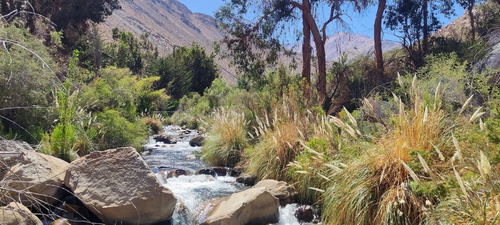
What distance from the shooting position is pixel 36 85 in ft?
26.0

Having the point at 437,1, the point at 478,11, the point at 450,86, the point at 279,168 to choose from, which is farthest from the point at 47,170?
the point at 478,11

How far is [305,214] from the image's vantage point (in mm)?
5680

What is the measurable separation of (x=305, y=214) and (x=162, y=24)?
400ft

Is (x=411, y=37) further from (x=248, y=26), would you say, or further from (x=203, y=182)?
(x=203, y=182)

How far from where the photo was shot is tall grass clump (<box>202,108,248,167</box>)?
30.6 feet

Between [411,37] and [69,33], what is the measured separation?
2091 centimetres

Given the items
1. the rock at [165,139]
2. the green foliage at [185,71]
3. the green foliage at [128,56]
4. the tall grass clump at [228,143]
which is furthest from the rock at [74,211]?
the green foliage at [128,56]

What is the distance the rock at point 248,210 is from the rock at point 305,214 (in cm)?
32

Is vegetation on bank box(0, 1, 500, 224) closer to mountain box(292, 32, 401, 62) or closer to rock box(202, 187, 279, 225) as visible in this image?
mountain box(292, 32, 401, 62)

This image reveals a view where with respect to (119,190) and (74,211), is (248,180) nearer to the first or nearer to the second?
(119,190)

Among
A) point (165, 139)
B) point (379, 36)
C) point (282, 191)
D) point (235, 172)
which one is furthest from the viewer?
point (379, 36)

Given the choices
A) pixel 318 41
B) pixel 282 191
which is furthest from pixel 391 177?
pixel 318 41

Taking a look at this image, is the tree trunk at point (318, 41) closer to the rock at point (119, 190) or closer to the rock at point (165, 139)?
Result: the rock at point (165, 139)

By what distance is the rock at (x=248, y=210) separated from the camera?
539cm
